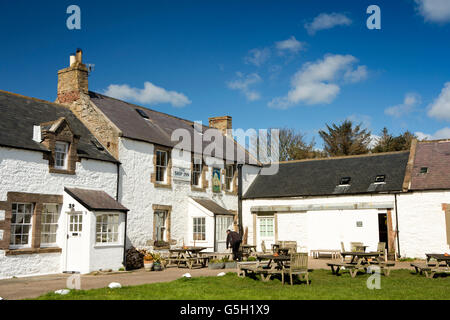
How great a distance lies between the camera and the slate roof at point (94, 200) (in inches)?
628

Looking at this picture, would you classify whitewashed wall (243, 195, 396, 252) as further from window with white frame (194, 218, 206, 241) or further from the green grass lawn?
the green grass lawn

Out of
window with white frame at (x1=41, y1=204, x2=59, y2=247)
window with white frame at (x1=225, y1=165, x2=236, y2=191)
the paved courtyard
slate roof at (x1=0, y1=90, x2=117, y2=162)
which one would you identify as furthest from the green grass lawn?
window with white frame at (x1=225, y1=165, x2=236, y2=191)

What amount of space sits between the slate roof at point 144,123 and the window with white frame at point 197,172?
63cm

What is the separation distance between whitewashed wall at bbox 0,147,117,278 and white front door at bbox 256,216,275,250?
11368mm

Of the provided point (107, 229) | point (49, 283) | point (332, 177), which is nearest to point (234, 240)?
point (107, 229)

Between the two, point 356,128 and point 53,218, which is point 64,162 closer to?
point 53,218

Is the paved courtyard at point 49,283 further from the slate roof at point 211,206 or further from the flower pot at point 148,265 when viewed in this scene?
the slate roof at point 211,206

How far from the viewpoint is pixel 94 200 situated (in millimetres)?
16562

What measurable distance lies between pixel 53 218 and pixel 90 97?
21.2 feet

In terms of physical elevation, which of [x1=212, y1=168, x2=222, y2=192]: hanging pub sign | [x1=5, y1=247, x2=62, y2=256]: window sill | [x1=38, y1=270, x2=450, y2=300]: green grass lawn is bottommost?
[x1=38, y1=270, x2=450, y2=300]: green grass lawn

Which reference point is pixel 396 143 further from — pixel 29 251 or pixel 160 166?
pixel 29 251

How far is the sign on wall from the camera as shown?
21.6 m
